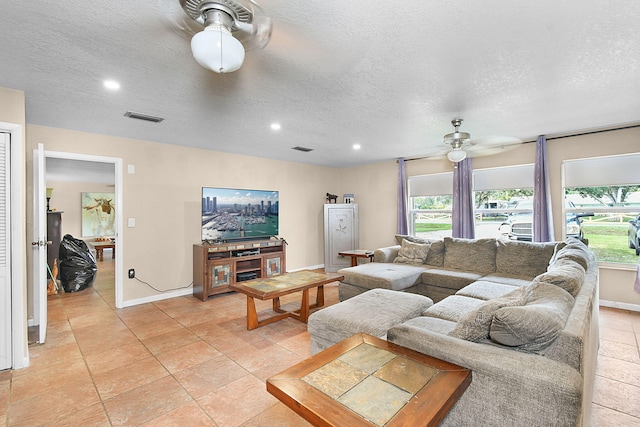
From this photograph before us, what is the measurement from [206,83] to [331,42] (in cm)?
117

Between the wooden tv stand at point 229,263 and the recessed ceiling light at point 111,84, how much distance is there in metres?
2.44

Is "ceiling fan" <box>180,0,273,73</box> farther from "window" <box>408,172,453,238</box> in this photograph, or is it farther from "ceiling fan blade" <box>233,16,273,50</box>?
"window" <box>408,172,453,238</box>

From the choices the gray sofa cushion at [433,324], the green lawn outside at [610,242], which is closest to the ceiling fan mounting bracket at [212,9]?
the gray sofa cushion at [433,324]

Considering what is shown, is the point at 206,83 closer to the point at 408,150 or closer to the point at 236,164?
the point at 236,164

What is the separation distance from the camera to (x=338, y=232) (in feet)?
20.8

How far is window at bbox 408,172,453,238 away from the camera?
18.0 ft

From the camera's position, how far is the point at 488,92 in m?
2.66

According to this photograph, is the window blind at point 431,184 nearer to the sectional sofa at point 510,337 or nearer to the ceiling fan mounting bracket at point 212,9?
the sectional sofa at point 510,337

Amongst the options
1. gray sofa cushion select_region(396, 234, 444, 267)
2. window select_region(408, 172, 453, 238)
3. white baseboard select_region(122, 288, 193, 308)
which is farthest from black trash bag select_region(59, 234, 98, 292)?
window select_region(408, 172, 453, 238)

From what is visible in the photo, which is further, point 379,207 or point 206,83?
point 379,207

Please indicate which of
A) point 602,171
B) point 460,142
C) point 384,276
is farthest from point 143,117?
point 602,171

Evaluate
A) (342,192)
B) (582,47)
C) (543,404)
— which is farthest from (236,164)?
(543,404)

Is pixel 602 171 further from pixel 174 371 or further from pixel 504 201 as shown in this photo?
pixel 174 371

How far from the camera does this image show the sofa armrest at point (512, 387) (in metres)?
1.10
